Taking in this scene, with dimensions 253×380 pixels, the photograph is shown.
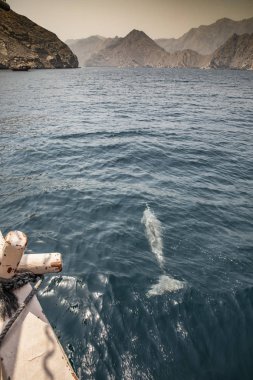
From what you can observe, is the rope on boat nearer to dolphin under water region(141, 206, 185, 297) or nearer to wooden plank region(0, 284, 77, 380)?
wooden plank region(0, 284, 77, 380)

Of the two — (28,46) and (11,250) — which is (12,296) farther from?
(28,46)

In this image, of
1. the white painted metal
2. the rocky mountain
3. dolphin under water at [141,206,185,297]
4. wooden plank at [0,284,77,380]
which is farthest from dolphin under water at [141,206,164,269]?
the rocky mountain

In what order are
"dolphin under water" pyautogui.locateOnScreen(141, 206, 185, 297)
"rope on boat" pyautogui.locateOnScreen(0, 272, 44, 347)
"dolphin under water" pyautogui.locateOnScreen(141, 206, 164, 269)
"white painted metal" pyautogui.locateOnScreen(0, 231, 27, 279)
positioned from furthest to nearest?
"dolphin under water" pyautogui.locateOnScreen(141, 206, 164, 269)
"dolphin under water" pyautogui.locateOnScreen(141, 206, 185, 297)
"rope on boat" pyautogui.locateOnScreen(0, 272, 44, 347)
"white painted metal" pyautogui.locateOnScreen(0, 231, 27, 279)

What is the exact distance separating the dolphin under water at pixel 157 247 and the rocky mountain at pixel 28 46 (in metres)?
139

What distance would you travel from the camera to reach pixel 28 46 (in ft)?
508

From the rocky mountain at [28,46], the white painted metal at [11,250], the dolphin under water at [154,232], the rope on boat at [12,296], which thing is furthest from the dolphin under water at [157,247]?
the rocky mountain at [28,46]

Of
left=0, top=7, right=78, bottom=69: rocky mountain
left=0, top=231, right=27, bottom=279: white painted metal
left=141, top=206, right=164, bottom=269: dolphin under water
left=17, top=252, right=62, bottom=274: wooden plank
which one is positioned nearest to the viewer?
left=0, top=231, right=27, bottom=279: white painted metal

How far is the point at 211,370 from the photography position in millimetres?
6137

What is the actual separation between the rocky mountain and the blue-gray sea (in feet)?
431

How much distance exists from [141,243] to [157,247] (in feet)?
2.11

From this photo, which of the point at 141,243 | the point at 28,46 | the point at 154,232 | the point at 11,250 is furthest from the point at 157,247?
the point at 28,46

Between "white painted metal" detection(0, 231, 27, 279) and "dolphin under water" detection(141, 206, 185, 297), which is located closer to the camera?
"white painted metal" detection(0, 231, 27, 279)

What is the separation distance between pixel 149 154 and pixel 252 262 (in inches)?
450

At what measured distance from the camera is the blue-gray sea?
649 centimetres
